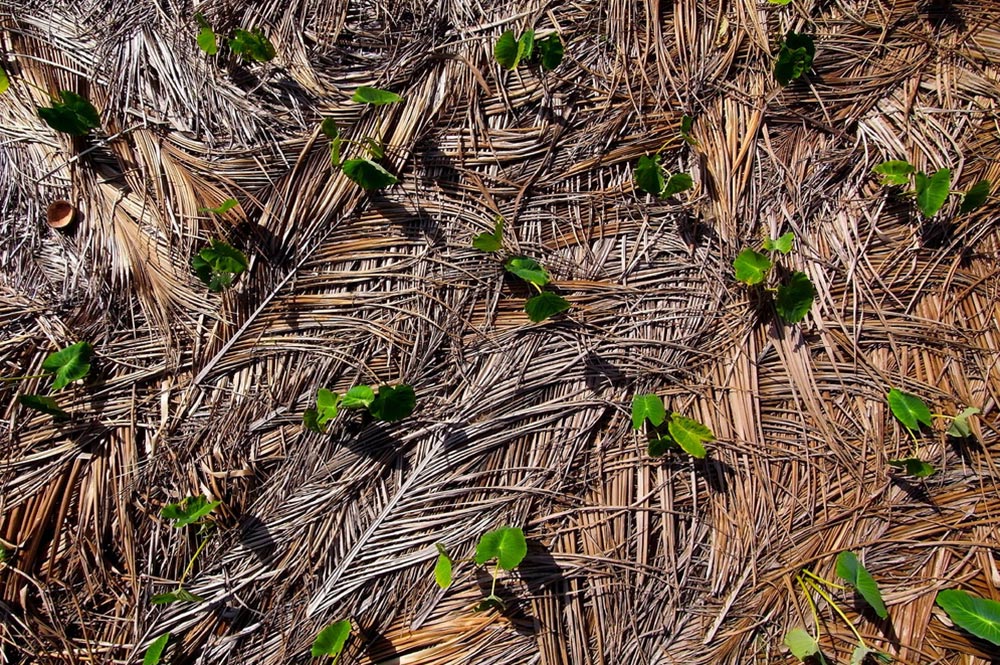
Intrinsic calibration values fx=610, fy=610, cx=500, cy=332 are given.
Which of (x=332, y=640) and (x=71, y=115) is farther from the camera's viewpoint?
(x=71, y=115)

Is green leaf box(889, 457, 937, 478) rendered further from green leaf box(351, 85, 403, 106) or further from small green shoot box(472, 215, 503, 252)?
green leaf box(351, 85, 403, 106)

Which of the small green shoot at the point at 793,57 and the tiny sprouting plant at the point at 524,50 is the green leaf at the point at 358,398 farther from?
the small green shoot at the point at 793,57

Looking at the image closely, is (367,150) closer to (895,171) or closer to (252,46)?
(252,46)

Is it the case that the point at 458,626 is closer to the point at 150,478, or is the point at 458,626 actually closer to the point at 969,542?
the point at 150,478

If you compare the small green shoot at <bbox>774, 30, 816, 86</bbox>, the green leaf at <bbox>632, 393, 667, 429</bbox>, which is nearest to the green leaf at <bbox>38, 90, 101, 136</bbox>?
the green leaf at <bbox>632, 393, 667, 429</bbox>

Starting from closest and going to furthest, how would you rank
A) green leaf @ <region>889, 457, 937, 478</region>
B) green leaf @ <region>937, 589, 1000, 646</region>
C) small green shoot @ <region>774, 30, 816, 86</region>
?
1. green leaf @ <region>937, 589, 1000, 646</region>
2. green leaf @ <region>889, 457, 937, 478</region>
3. small green shoot @ <region>774, 30, 816, 86</region>

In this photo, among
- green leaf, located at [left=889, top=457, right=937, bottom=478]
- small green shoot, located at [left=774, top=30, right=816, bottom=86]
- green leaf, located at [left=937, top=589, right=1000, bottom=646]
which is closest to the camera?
green leaf, located at [left=937, top=589, right=1000, bottom=646]

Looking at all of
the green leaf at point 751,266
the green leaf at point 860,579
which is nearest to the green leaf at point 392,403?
the green leaf at point 751,266

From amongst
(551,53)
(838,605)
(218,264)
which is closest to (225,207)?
(218,264)
